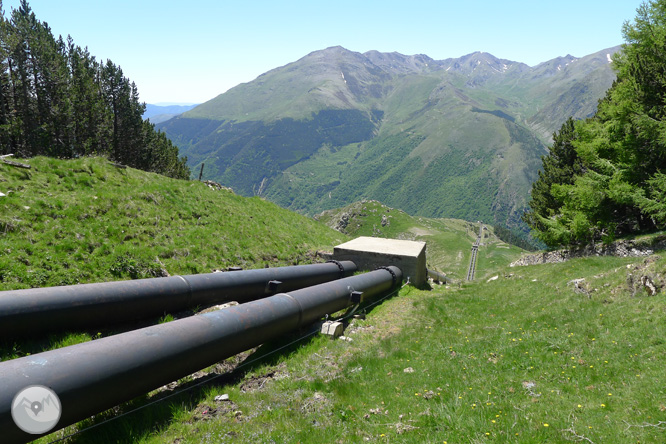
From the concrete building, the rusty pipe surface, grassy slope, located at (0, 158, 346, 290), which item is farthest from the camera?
the concrete building

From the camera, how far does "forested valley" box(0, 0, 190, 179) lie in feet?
149

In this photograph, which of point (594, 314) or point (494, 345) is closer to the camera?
point (494, 345)

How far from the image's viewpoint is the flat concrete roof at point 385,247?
24.9 m

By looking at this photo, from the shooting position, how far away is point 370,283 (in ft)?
59.2

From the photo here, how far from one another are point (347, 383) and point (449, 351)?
4.29 metres

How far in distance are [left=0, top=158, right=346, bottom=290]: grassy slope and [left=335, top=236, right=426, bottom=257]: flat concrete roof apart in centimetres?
375

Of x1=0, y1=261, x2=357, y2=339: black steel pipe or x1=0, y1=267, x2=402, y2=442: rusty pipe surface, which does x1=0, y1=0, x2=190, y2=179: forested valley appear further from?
x1=0, y1=267, x2=402, y2=442: rusty pipe surface

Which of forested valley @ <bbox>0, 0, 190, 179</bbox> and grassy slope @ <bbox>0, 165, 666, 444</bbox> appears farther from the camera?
forested valley @ <bbox>0, 0, 190, 179</bbox>

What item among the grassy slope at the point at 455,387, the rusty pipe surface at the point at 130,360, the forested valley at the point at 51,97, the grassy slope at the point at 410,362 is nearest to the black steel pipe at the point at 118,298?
the grassy slope at the point at 410,362

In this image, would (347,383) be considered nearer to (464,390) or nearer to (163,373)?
(464,390)

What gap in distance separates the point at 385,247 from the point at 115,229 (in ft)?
57.0

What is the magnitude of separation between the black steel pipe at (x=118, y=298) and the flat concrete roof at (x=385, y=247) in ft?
33.8

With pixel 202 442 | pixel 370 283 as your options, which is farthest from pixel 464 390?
pixel 370 283

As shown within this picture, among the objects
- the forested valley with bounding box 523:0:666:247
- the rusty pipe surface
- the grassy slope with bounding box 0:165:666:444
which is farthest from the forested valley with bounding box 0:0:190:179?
the forested valley with bounding box 523:0:666:247
